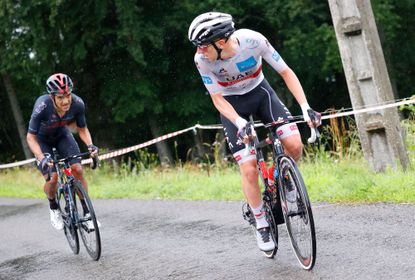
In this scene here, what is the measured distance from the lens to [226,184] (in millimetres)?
11164

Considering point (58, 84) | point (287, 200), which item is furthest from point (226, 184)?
point (287, 200)

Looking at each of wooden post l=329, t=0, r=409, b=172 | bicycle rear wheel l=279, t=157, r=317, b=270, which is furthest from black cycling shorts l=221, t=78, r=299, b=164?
wooden post l=329, t=0, r=409, b=172

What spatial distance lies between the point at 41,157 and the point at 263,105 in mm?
3082

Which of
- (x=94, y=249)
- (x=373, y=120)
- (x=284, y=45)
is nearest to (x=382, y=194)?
(x=373, y=120)

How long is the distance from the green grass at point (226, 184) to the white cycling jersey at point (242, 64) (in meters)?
2.74

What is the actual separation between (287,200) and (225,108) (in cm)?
95

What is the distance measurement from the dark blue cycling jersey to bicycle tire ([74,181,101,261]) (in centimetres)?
90

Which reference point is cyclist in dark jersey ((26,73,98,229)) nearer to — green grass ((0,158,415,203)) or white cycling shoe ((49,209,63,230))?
white cycling shoe ((49,209,63,230))

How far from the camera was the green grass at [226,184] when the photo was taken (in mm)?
8125

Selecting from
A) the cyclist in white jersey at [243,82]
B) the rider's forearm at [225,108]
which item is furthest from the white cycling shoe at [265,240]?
the rider's forearm at [225,108]

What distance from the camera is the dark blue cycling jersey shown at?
7.98 meters

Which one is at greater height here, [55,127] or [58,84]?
[58,84]

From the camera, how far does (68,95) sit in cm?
779

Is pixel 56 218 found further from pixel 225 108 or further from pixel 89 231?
pixel 225 108
